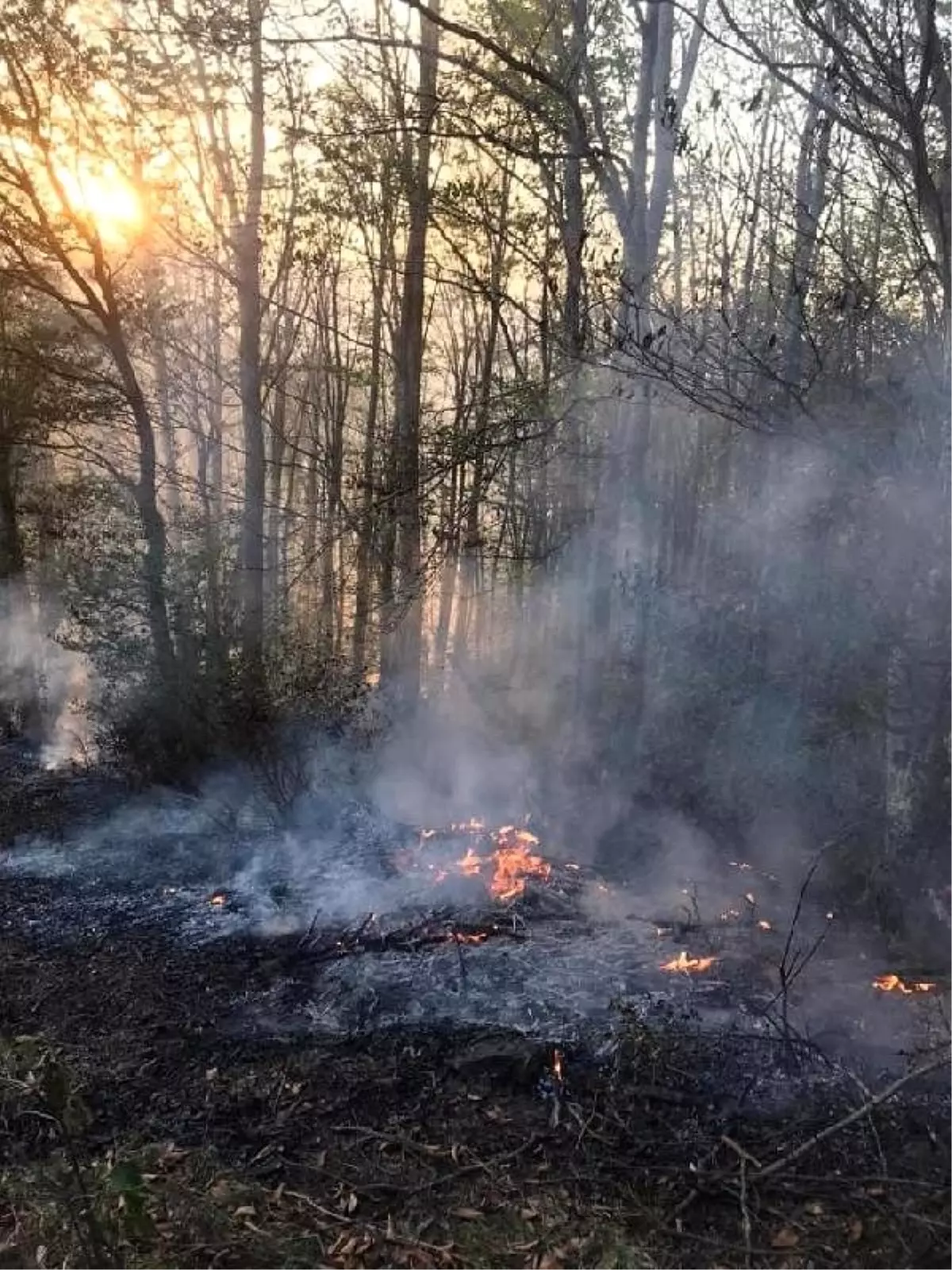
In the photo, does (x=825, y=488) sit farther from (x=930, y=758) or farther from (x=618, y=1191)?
(x=618, y=1191)

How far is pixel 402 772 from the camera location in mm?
10977

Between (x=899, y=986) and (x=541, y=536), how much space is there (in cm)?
993

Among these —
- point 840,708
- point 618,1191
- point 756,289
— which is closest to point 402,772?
point 840,708

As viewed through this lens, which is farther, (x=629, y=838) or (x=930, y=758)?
(x=629, y=838)

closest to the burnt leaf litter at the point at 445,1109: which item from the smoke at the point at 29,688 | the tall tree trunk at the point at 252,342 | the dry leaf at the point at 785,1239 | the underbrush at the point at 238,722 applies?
the dry leaf at the point at 785,1239

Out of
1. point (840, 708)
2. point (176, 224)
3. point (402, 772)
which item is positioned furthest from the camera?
point (176, 224)

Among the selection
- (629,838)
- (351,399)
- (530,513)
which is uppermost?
(351,399)

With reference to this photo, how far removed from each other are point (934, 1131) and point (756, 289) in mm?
14981

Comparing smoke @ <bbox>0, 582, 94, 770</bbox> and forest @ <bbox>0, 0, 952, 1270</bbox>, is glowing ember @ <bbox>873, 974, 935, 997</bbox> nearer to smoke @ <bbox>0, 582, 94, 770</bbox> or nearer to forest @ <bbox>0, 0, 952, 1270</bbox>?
forest @ <bbox>0, 0, 952, 1270</bbox>

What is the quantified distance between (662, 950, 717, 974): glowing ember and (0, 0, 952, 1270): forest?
0.91 ft

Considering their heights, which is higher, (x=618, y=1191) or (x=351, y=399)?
(x=351, y=399)

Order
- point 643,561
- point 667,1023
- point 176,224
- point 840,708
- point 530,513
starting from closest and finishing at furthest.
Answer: point 667,1023 → point 840,708 → point 176,224 → point 643,561 → point 530,513

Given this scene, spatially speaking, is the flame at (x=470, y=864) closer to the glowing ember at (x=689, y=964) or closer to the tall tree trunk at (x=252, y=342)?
the glowing ember at (x=689, y=964)

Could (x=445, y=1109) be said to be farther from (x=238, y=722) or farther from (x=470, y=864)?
(x=238, y=722)
